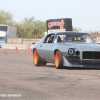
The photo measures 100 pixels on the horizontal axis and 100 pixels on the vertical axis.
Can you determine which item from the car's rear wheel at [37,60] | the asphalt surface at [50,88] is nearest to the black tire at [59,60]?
the car's rear wheel at [37,60]

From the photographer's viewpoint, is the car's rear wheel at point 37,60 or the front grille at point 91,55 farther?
the car's rear wheel at point 37,60

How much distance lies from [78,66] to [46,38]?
9.58 feet

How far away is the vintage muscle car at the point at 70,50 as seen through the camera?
49.6 feet

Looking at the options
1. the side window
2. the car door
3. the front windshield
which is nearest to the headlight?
the car door

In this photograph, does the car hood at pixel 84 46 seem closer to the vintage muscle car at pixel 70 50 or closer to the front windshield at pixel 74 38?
the vintage muscle car at pixel 70 50

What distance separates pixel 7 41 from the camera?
67.5m

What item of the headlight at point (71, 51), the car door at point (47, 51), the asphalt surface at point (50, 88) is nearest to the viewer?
the asphalt surface at point (50, 88)

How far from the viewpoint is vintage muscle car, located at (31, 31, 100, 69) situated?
15125 millimetres

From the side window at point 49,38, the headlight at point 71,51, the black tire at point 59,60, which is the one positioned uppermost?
the side window at point 49,38

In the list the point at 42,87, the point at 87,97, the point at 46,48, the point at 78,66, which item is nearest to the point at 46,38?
the point at 46,48

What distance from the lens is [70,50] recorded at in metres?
15.1

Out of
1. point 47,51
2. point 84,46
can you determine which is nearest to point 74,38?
point 47,51

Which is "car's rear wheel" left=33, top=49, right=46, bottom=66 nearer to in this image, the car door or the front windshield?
the car door

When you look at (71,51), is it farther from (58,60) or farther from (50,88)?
(50,88)
